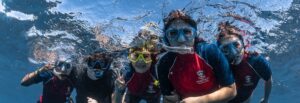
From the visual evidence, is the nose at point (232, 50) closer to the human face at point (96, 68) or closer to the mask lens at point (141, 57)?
the mask lens at point (141, 57)

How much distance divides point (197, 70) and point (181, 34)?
570mm

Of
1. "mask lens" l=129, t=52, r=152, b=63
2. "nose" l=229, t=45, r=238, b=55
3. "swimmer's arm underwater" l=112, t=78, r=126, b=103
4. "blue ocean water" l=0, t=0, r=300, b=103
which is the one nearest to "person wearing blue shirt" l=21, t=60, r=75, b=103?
"swimmer's arm underwater" l=112, t=78, r=126, b=103

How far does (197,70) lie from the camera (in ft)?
Answer: 14.9

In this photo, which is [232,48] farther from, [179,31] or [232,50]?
[179,31]

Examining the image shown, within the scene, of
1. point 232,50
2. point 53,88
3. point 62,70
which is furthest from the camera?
point 53,88

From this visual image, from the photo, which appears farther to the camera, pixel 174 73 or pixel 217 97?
pixel 174 73

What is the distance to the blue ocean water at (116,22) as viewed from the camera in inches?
546

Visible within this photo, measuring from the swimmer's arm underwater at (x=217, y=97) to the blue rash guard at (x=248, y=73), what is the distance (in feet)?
9.08

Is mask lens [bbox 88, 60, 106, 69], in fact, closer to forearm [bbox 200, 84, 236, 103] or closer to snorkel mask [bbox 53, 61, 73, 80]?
snorkel mask [bbox 53, 61, 73, 80]

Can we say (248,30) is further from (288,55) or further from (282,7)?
(288,55)

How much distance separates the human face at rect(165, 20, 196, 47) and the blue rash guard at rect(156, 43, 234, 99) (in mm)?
178

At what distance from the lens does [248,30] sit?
1709 centimetres

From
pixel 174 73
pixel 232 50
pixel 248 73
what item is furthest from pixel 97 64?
pixel 174 73

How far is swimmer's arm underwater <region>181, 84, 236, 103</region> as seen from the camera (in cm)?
402
